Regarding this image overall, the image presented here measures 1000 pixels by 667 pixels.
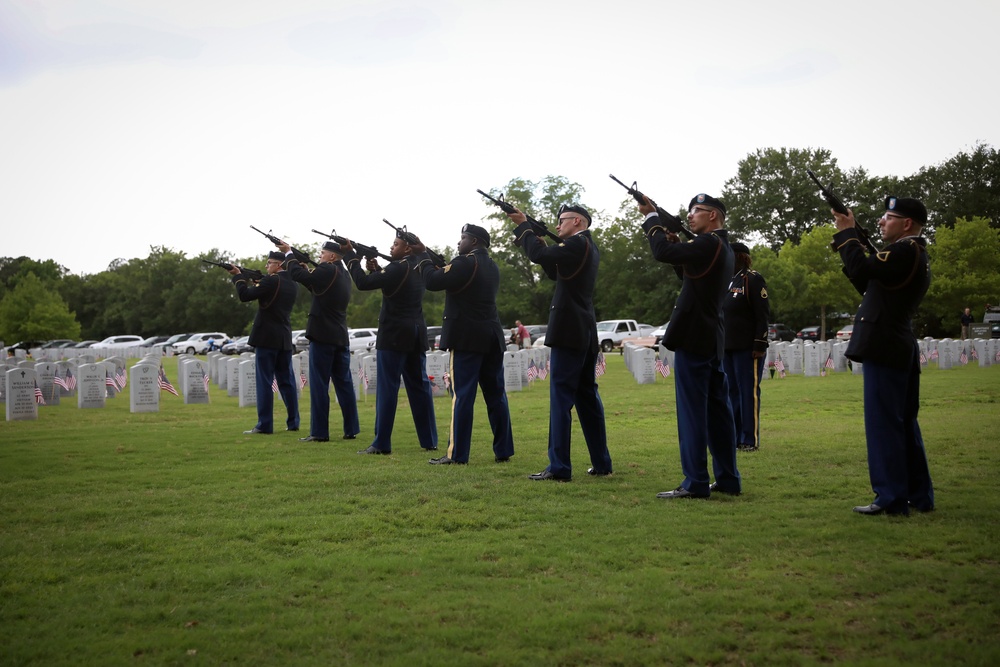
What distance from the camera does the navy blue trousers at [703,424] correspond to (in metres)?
7.15

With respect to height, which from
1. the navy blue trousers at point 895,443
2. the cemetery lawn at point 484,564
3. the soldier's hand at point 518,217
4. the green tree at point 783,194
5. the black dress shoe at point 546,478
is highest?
Answer: the green tree at point 783,194

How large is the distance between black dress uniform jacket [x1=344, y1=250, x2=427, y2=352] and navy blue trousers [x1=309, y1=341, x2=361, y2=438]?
4.50 feet

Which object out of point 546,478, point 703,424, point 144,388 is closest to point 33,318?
point 144,388

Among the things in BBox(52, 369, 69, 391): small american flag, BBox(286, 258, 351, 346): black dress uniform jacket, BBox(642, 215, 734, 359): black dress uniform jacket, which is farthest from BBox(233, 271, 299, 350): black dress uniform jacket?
BBox(52, 369, 69, 391): small american flag

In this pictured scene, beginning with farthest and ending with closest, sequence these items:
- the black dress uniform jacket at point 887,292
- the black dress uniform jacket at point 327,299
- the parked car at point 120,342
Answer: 1. the parked car at point 120,342
2. the black dress uniform jacket at point 327,299
3. the black dress uniform jacket at point 887,292

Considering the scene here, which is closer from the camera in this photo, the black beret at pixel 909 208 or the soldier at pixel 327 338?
the black beret at pixel 909 208

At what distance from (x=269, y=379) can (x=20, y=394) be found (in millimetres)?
5775

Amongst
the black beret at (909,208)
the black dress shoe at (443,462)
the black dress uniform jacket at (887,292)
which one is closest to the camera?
the black dress uniform jacket at (887,292)

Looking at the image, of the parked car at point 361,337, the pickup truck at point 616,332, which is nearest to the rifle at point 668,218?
the pickup truck at point 616,332

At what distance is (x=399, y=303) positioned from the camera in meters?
10.3

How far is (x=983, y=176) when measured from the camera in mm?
66500

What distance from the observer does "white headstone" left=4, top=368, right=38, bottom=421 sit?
15.2 m

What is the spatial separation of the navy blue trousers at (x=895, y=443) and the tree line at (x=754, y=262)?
49703 mm

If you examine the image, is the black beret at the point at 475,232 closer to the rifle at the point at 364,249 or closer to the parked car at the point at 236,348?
the rifle at the point at 364,249
